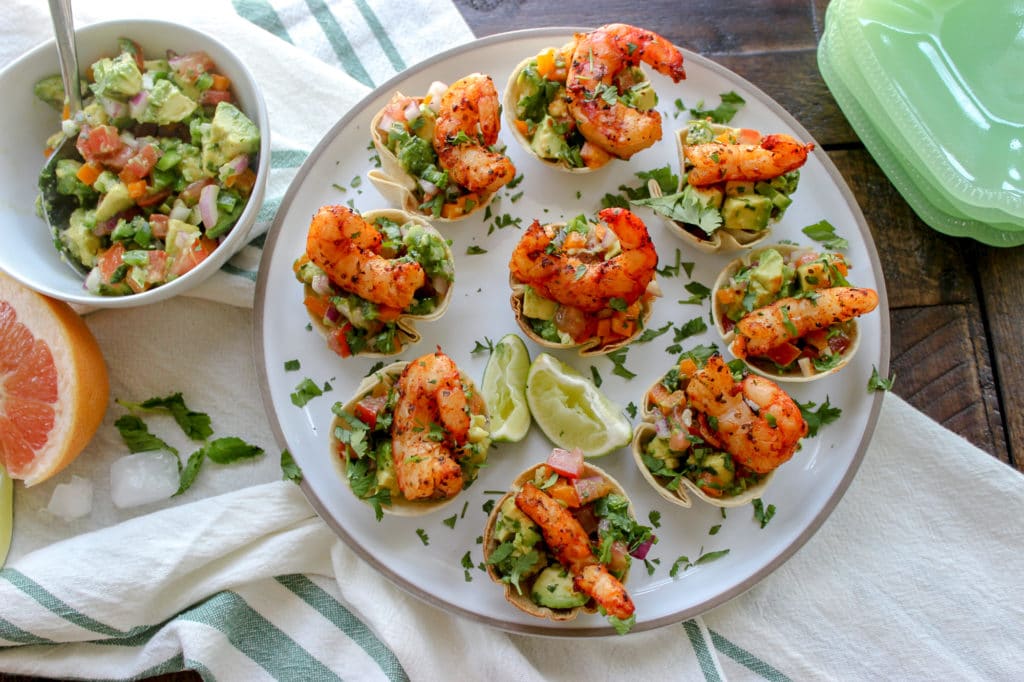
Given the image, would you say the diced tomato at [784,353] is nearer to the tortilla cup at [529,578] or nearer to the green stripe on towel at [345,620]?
the tortilla cup at [529,578]

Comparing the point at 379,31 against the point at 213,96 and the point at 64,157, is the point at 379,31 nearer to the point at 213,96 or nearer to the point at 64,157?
the point at 213,96

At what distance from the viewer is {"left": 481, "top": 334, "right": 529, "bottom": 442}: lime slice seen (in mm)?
3416

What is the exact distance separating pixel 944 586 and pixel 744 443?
136cm

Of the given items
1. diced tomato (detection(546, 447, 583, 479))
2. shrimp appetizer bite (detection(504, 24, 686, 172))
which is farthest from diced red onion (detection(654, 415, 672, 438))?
shrimp appetizer bite (detection(504, 24, 686, 172))

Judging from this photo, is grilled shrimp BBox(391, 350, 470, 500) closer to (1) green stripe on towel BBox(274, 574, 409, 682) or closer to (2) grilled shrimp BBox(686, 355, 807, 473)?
(1) green stripe on towel BBox(274, 574, 409, 682)

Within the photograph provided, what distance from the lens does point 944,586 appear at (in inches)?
145

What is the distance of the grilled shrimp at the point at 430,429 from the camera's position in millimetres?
3062

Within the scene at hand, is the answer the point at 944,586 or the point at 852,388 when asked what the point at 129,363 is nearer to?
the point at 852,388

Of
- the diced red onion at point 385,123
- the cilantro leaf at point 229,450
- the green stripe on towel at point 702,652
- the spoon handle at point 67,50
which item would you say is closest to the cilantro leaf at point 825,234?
the green stripe on towel at point 702,652

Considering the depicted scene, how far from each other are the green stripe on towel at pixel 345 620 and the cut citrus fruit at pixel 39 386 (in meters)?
1.06

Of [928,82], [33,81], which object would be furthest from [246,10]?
[928,82]

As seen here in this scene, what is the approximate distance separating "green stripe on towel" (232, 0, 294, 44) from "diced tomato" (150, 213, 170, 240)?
1238mm

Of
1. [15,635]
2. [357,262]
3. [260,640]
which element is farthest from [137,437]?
[357,262]

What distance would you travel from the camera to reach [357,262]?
3178mm
